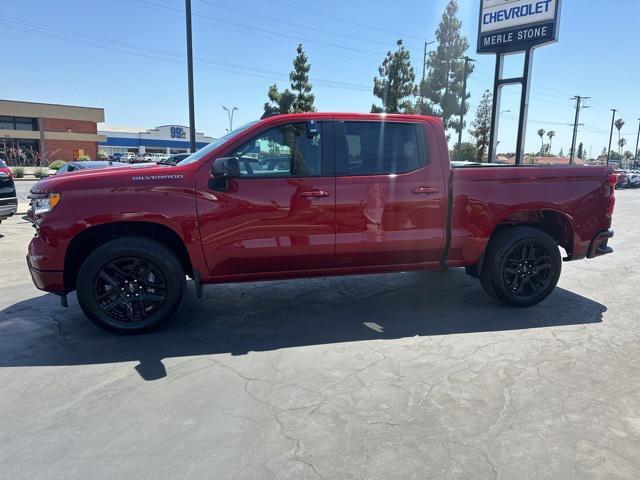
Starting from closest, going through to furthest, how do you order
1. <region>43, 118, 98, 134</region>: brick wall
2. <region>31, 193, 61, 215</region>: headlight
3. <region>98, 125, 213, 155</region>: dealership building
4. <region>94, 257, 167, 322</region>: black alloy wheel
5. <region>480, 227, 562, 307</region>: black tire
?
<region>31, 193, 61, 215</region>: headlight → <region>94, 257, 167, 322</region>: black alloy wheel → <region>480, 227, 562, 307</region>: black tire → <region>43, 118, 98, 134</region>: brick wall → <region>98, 125, 213, 155</region>: dealership building

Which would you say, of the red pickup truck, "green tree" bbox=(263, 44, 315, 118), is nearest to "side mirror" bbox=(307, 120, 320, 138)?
the red pickup truck

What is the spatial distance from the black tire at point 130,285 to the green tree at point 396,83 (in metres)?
28.7

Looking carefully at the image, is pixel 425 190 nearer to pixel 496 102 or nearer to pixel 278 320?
pixel 278 320

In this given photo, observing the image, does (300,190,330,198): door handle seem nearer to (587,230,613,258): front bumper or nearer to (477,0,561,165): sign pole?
(587,230,613,258): front bumper

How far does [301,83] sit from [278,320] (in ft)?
86.3

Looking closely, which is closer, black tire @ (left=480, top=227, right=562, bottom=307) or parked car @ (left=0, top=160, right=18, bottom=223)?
black tire @ (left=480, top=227, right=562, bottom=307)

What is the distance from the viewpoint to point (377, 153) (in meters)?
4.63

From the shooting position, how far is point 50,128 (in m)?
58.7

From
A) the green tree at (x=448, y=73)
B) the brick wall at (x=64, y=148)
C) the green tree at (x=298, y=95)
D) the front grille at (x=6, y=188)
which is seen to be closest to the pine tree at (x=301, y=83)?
the green tree at (x=298, y=95)

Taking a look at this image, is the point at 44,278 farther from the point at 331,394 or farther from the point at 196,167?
the point at 331,394

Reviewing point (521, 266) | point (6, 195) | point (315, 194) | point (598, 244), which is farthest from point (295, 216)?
point (6, 195)

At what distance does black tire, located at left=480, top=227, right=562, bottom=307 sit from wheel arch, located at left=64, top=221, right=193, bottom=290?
125 inches

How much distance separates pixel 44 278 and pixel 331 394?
2.74m

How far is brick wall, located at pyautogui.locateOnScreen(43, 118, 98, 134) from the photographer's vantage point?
192 ft
